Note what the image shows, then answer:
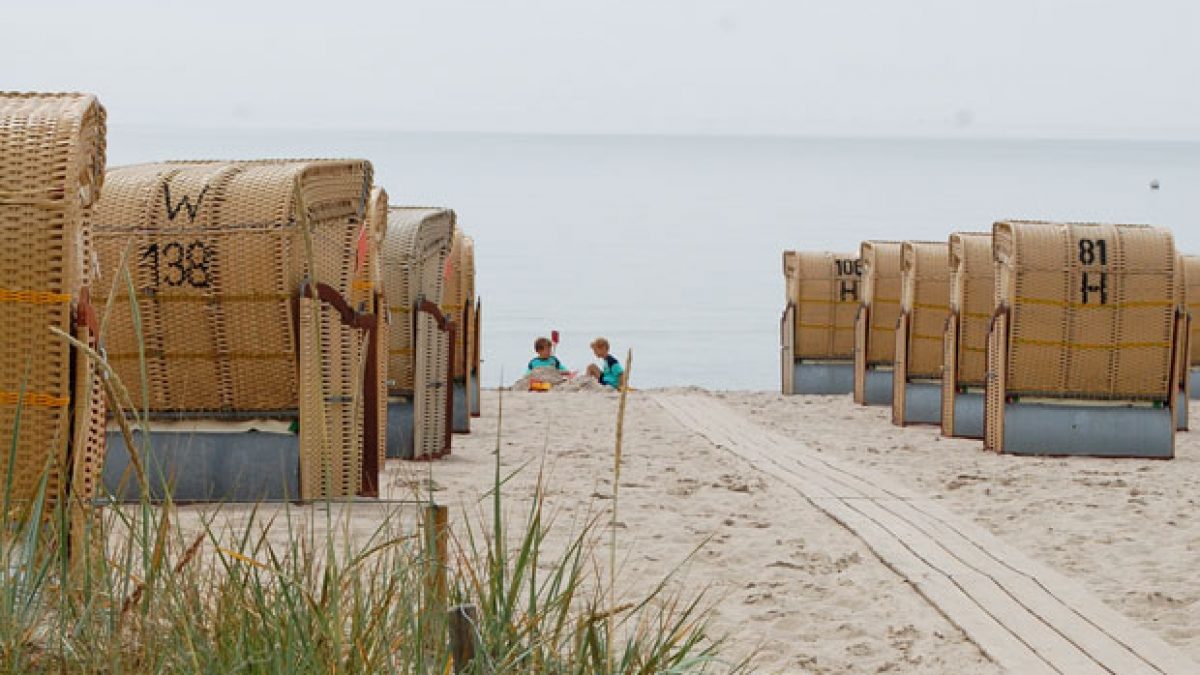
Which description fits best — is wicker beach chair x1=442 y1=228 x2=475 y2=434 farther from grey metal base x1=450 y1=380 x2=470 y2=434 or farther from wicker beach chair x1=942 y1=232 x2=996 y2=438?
wicker beach chair x1=942 y1=232 x2=996 y2=438

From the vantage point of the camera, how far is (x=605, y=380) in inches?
953

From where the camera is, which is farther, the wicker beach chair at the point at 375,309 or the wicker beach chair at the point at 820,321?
the wicker beach chair at the point at 820,321

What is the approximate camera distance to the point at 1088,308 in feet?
47.0

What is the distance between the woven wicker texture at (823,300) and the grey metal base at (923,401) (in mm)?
5267

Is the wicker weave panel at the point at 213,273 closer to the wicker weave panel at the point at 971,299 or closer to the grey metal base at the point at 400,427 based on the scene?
the grey metal base at the point at 400,427

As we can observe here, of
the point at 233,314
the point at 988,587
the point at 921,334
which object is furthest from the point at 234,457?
the point at 921,334

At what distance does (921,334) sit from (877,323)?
264cm

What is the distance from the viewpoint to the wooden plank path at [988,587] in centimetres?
685

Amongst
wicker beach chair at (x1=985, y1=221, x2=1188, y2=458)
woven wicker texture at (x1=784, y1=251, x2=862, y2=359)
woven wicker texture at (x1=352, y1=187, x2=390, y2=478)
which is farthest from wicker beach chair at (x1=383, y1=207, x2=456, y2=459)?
woven wicker texture at (x1=784, y1=251, x2=862, y2=359)

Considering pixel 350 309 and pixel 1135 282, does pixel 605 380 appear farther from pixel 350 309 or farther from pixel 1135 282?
pixel 350 309

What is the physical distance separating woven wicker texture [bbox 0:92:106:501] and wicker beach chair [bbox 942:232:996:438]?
11.1m

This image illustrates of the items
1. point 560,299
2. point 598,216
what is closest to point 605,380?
point 560,299

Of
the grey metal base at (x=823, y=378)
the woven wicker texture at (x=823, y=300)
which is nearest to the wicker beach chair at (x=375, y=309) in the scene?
the woven wicker texture at (x=823, y=300)

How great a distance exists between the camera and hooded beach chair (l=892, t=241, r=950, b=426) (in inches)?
712
